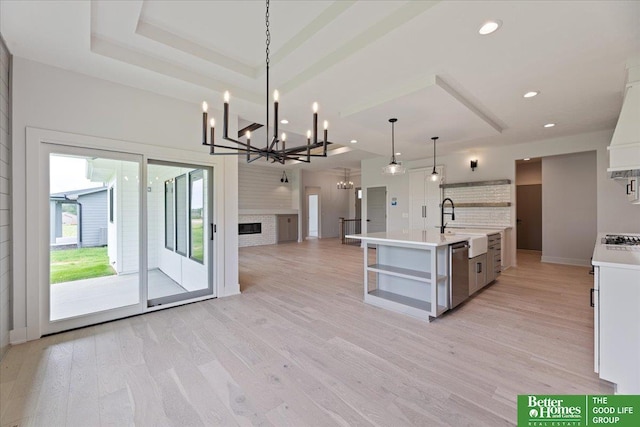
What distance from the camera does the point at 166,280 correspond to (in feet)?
14.8

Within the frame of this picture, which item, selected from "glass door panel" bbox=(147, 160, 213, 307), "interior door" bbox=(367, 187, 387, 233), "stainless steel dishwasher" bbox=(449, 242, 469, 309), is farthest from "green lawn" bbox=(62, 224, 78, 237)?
"interior door" bbox=(367, 187, 387, 233)

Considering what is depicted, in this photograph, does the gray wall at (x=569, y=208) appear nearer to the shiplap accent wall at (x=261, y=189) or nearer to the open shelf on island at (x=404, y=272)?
the open shelf on island at (x=404, y=272)

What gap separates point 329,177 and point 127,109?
31.0 feet

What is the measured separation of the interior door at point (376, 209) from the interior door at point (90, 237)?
271 inches

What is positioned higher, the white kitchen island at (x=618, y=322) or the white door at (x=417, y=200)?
the white door at (x=417, y=200)

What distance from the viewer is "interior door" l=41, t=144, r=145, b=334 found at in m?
2.83

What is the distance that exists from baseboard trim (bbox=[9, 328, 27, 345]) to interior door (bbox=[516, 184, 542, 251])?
35.1 ft

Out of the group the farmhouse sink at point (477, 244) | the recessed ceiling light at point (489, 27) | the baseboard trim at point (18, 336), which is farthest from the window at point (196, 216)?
the farmhouse sink at point (477, 244)

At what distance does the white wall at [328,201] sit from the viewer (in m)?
11.5

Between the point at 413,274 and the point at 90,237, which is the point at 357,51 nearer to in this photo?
the point at 413,274

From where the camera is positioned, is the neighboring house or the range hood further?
the neighboring house

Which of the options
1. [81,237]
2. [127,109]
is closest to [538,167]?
[127,109]

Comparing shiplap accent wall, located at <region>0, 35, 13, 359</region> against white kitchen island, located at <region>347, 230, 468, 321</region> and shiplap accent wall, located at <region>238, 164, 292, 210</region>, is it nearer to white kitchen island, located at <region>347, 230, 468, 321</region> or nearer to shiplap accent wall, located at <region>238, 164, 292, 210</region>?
white kitchen island, located at <region>347, 230, 468, 321</region>

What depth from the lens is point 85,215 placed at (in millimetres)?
3721
